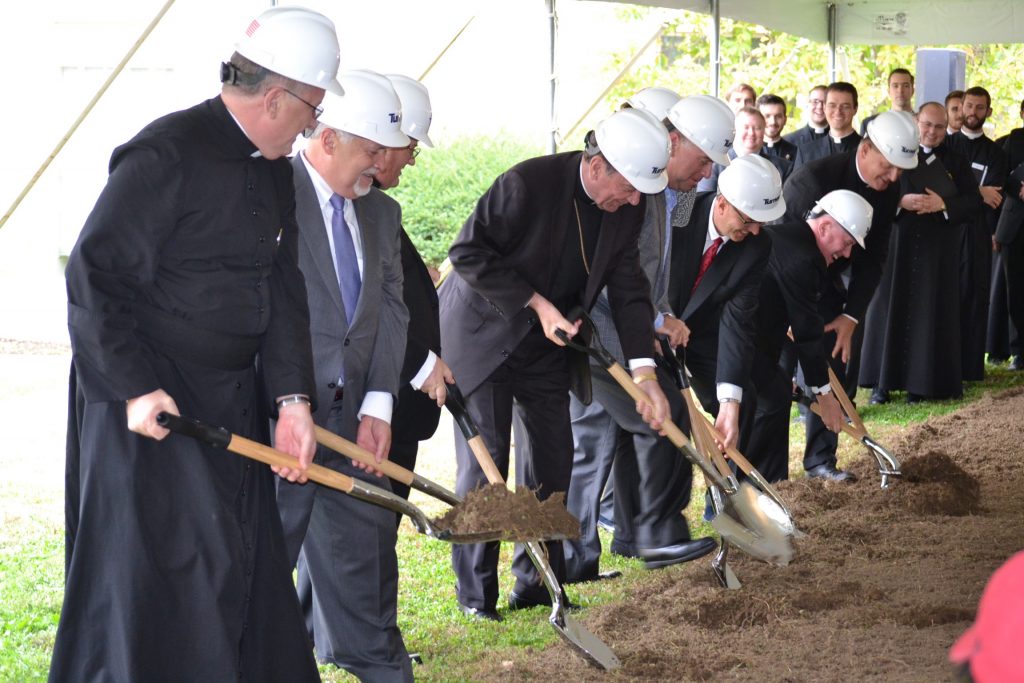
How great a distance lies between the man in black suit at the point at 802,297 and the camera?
662cm

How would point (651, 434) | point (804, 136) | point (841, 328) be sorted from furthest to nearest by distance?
point (804, 136) → point (841, 328) → point (651, 434)

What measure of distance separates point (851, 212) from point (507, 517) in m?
3.45

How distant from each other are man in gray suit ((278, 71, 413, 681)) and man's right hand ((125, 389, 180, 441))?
85cm

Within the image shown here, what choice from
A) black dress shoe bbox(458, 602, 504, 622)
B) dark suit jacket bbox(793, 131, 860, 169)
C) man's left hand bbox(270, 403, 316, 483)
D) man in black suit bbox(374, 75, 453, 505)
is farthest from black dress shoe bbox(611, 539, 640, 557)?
dark suit jacket bbox(793, 131, 860, 169)

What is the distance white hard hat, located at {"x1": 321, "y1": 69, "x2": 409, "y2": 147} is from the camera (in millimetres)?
3707

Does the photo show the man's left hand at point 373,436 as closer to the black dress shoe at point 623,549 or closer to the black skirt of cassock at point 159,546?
the black skirt of cassock at point 159,546

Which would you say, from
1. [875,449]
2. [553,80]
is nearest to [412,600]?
[875,449]

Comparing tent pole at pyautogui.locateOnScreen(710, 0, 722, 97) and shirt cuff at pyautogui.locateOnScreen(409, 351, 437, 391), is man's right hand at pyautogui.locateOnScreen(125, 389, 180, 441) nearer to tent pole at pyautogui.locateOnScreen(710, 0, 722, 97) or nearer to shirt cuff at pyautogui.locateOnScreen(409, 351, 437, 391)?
shirt cuff at pyautogui.locateOnScreen(409, 351, 437, 391)

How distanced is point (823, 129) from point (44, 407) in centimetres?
653

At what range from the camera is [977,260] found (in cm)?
1137

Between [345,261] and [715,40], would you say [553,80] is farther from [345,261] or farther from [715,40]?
[345,261]

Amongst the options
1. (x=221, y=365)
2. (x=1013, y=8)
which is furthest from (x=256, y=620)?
(x=1013, y=8)

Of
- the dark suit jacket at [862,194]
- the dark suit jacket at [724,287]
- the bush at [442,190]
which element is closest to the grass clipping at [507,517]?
the dark suit jacket at [724,287]

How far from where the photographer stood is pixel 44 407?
924 cm
